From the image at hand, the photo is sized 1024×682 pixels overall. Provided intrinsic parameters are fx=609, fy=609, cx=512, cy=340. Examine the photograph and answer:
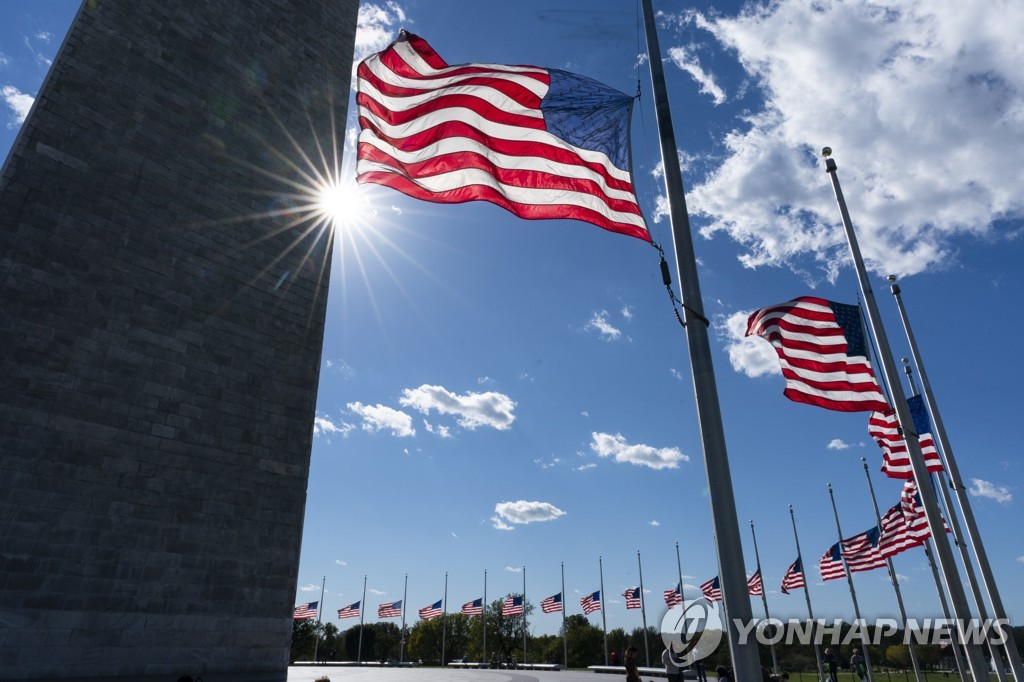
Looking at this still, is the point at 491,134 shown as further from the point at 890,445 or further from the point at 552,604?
the point at 552,604

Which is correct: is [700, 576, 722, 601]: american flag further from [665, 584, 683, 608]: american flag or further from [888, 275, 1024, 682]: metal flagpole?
[888, 275, 1024, 682]: metal flagpole

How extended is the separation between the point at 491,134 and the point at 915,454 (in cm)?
966

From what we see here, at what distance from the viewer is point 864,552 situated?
24297 mm

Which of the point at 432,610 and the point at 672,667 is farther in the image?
the point at 432,610

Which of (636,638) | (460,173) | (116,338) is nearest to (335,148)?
(116,338)

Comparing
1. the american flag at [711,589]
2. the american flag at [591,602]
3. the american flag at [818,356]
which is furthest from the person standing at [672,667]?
the american flag at [591,602]

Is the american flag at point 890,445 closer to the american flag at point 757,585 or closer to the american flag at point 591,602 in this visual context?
the american flag at point 757,585

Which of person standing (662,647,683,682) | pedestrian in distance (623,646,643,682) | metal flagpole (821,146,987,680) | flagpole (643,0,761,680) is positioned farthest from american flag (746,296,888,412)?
person standing (662,647,683,682)

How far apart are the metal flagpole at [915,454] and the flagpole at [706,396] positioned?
22.6 ft

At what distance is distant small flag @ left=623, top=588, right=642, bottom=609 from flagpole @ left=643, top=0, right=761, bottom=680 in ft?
111

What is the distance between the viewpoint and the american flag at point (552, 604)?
125ft

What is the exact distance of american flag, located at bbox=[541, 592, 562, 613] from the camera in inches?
1496

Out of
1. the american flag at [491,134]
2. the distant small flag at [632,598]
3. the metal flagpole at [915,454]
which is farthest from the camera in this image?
the distant small flag at [632,598]

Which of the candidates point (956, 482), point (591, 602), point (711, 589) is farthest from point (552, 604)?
point (956, 482)
